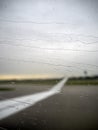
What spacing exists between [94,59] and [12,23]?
0.41 meters

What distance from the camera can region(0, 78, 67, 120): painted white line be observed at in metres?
0.75

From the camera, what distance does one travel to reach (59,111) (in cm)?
83

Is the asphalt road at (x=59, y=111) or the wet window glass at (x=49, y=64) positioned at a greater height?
the wet window glass at (x=49, y=64)

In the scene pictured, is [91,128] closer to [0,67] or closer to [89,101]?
[89,101]

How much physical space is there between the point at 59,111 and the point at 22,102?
17 centimetres

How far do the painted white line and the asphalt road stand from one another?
0.06 ft

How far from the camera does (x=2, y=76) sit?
837mm

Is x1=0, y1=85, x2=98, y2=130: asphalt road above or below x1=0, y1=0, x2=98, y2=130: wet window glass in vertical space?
below

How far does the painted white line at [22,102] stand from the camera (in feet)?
2.48

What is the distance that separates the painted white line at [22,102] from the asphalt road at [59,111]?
19 millimetres

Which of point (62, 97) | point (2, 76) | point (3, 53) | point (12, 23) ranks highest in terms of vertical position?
point (12, 23)

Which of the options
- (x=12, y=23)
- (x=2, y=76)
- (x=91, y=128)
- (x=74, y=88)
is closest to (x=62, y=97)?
(x=74, y=88)

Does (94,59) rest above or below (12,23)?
below

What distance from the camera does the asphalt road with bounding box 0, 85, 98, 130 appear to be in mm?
789
